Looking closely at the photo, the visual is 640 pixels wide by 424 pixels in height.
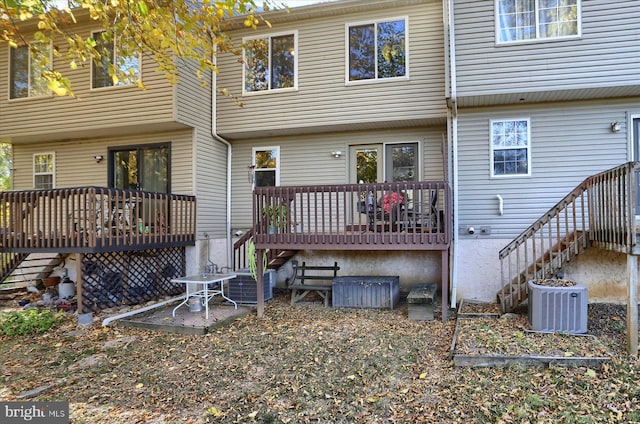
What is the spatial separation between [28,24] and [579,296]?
1321 centimetres

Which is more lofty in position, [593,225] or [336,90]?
[336,90]

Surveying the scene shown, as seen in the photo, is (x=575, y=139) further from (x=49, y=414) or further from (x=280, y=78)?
(x=49, y=414)

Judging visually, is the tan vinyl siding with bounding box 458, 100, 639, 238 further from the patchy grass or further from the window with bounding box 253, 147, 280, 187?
the window with bounding box 253, 147, 280, 187

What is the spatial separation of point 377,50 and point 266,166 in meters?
3.95

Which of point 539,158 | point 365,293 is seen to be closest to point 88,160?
point 365,293

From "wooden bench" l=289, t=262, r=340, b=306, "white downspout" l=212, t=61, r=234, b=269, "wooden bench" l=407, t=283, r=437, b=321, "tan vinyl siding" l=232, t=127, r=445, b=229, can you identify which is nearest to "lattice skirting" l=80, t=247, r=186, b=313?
"white downspout" l=212, t=61, r=234, b=269

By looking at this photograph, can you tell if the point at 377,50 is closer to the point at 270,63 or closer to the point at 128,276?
the point at 270,63

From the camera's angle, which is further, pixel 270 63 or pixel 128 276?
pixel 270 63

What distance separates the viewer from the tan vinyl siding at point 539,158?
7.70 meters

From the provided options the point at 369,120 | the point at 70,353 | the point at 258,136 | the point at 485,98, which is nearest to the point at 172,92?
the point at 258,136

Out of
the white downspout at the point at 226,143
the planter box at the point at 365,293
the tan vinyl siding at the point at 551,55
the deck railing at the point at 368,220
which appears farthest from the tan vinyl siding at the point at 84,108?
the tan vinyl siding at the point at 551,55

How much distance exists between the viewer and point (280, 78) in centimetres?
985

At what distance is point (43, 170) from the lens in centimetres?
1107

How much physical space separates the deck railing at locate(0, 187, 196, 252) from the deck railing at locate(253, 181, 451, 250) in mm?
2595
